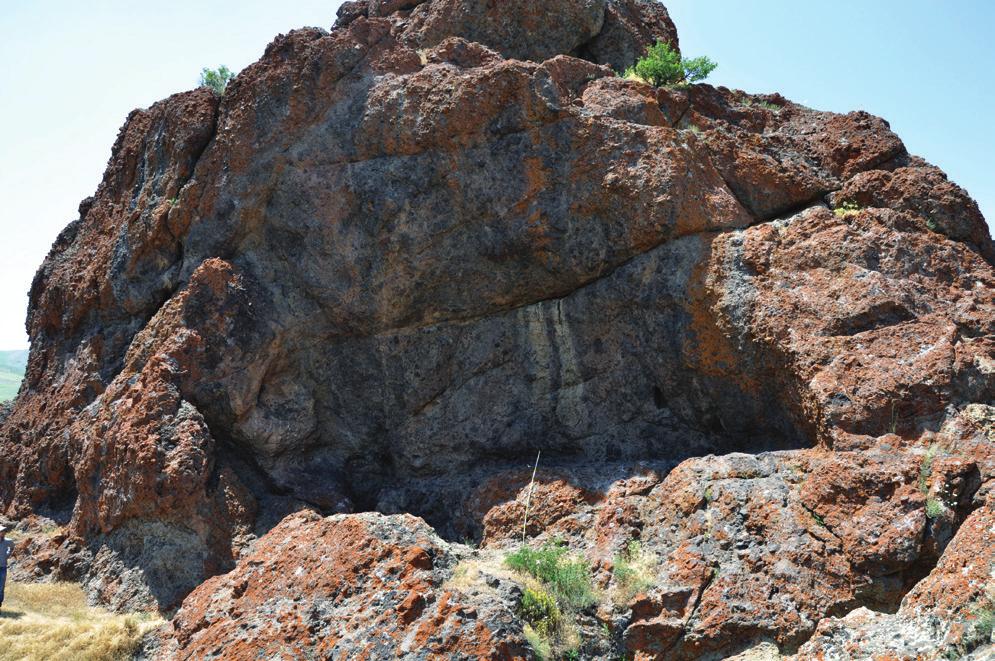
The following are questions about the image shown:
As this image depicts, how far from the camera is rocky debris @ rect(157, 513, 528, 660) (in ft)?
24.3

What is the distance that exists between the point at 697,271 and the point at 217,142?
843 cm

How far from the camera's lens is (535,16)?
1481 cm

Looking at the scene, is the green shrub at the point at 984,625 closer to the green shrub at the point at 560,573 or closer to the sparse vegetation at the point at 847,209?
the green shrub at the point at 560,573

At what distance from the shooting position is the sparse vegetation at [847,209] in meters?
10.8

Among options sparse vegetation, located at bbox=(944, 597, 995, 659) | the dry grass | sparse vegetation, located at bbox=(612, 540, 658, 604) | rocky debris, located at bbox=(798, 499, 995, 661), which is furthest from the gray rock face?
sparse vegetation, located at bbox=(944, 597, 995, 659)

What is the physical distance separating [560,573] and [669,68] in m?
8.81

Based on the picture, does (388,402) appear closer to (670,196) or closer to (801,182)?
(670,196)

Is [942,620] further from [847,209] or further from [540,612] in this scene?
[847,209]

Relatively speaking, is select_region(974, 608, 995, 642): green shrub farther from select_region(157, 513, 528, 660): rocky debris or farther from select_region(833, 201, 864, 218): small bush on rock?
select_region(833, 201, 864, 218): small bush on rock

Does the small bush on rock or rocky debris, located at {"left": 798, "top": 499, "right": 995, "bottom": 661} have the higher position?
the small bush on rock

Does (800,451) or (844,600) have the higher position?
(800,451)

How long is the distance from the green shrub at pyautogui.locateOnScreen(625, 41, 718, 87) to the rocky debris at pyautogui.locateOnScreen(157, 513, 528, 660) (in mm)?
8660

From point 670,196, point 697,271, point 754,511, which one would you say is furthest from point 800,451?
point 670,196

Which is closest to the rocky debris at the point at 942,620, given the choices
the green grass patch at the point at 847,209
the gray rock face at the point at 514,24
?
the green grass patch at the point at 847,209
